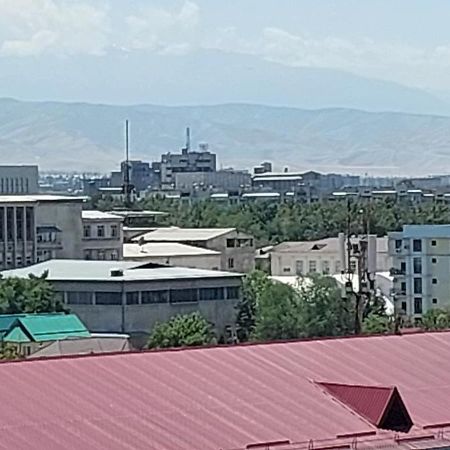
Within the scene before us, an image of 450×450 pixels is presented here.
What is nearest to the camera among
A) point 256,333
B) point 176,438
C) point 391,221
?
point 176,438

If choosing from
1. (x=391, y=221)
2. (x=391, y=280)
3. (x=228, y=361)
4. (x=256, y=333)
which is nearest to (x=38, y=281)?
(x=256, y=333)

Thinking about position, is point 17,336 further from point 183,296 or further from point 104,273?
point 104,273

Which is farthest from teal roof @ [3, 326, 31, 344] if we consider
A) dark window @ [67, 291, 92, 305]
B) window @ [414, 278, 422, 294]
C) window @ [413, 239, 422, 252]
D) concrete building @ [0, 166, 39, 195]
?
concrete building @ [0, 166, 39, 195]

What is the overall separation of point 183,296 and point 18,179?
79.2 meters

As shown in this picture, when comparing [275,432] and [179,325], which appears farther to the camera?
[179,325]

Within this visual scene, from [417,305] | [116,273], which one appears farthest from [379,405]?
[417,305]

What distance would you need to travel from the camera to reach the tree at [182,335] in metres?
47.1

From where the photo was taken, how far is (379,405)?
23.4 metres

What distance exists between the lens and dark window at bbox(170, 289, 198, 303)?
60438 millimetres

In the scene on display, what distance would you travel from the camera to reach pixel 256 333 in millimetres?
53344

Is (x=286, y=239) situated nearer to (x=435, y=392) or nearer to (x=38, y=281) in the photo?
(x=38, y=281)

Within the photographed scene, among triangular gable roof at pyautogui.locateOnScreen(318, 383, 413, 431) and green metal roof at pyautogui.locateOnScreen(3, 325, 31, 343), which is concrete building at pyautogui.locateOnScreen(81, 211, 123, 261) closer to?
green metal roof at pyautogui.locateOnScreen(3, 325, 31, 343)

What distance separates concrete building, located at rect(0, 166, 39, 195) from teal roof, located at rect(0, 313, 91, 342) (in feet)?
261

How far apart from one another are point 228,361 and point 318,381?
128 centimetres
